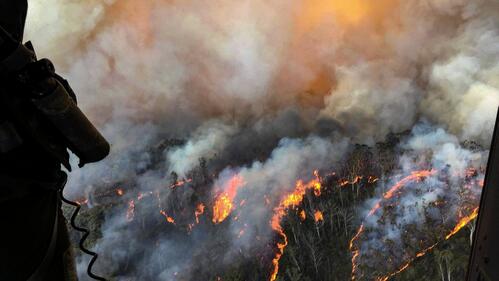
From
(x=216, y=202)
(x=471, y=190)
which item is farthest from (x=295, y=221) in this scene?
(x=471, y=190)

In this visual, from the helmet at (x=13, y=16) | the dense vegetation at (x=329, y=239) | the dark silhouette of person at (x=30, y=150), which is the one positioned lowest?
the dark silhouette of person at (x=30, y=150)

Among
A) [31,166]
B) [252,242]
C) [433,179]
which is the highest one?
[433,179]

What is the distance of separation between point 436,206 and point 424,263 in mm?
4424

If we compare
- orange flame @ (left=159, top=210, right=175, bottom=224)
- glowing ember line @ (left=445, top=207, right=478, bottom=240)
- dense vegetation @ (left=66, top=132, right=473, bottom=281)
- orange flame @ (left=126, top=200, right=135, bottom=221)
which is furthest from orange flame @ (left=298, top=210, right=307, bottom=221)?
orange flame @ (left=126, top=200, right=135, bottom=221)

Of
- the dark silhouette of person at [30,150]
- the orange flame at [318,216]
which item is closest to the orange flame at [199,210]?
the orange flame at [318,216]

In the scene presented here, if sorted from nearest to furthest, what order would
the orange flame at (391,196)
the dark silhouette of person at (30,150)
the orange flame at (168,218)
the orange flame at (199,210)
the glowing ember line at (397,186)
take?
the dark silhouette of person at (30,150), the orange flame at (391,196), the orange flame at (168,218), the orange flame at (199,210), the glowing ember line at (397,186)

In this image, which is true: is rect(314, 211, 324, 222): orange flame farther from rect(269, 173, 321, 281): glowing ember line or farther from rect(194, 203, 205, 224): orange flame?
rect(194, 203, 205, 224): orange flame

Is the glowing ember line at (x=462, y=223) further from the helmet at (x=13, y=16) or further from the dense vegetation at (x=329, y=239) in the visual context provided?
the helmet at (x=13, y=16)

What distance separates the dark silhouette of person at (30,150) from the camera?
214 centimetres

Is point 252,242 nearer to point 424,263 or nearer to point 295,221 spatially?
point 295,221

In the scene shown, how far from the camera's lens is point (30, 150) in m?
2.30

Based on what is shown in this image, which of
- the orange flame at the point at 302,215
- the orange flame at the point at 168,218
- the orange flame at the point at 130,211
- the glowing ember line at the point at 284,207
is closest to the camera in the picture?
the orange flame at the point at 130,211

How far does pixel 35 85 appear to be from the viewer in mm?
2262

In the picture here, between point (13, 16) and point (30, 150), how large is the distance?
0.71 m
